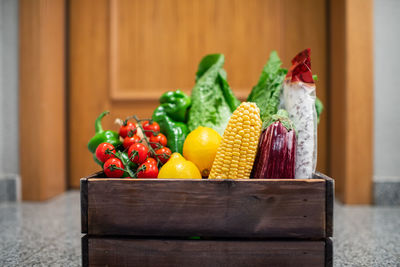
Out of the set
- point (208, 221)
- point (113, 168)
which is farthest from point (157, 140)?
point (208, 221)

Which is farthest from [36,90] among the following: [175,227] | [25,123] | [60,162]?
[175,227]

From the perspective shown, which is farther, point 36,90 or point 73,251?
point 36,90

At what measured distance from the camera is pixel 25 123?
1.59m

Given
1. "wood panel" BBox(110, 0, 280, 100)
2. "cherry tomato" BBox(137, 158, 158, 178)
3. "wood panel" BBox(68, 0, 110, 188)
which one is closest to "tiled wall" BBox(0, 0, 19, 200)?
"wood panel" BBox(68, 0, 110, 188)

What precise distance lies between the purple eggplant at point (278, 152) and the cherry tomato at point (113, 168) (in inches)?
10.6

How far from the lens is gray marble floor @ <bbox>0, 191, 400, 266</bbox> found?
91cm

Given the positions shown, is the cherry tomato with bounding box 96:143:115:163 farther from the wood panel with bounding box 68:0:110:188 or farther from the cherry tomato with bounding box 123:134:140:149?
the wood panel with bounding box 68:0:110:188

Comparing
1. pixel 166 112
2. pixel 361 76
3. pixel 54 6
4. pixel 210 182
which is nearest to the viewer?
pixel 210 182

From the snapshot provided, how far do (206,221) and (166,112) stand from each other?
34 centimetres

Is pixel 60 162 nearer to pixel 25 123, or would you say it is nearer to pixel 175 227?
pixel 25 123

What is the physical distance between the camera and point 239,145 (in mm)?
630

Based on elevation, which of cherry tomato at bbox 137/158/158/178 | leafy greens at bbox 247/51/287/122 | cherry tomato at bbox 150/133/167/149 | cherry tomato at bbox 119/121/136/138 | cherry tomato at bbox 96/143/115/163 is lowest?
cherry tomato at bbox 137/158/158/178

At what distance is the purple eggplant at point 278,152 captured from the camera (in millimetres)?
646

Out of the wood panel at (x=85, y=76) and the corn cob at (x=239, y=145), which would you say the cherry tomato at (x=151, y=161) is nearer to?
the corn cob at (x=239, y=145)
